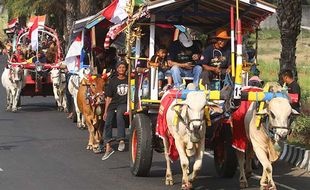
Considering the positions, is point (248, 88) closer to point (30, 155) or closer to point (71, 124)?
point (30, 155)

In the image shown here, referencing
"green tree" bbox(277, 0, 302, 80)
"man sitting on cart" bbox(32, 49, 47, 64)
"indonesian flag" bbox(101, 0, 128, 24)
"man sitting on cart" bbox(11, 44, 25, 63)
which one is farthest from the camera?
"man sitting on cart" bbox(32, 49, 47, 64)

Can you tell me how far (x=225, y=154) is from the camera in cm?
1246

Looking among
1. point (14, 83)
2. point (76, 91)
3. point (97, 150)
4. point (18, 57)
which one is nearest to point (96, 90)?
point (97, 150)

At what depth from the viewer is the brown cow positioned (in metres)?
15.5

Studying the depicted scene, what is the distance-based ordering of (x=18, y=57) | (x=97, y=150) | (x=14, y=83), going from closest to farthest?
(x=97, y=150), (x=14, y=83), (x=18, y=57)

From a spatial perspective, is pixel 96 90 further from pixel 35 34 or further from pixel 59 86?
pixel 35 34

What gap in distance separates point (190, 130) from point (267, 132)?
41.7 inches

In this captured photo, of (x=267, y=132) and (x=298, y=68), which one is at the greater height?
(x=298, y=68)

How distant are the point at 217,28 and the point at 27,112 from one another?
1132 centimetres

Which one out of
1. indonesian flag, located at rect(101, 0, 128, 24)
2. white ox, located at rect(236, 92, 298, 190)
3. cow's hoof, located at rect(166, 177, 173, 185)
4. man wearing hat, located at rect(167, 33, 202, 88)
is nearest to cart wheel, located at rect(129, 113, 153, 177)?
cow's hoof, located at rect(166, 177, 173, 185)

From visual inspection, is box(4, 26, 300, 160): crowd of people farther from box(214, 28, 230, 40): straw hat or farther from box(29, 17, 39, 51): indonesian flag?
box(29, 17, 39, 51): indonesian flag

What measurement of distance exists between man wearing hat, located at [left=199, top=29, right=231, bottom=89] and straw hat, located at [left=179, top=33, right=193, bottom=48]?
0.82 m

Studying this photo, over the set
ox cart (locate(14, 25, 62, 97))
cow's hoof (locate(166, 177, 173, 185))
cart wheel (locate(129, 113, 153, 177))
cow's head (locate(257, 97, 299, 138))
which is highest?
ox cart (locate(14, 25, 62, 97))

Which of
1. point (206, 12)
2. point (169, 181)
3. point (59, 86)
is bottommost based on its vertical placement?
point (169, 181)
